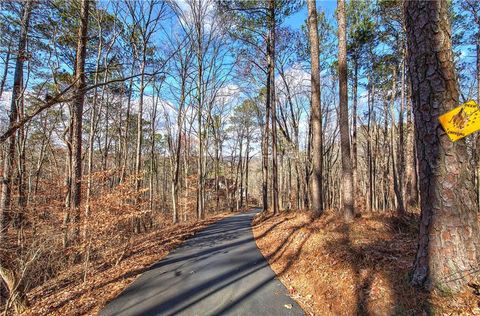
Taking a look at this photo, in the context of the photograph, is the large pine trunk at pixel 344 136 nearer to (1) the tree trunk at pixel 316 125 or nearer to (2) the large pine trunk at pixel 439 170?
(1) the tree trunk at pixel 316 125

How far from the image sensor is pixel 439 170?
2.60 meters

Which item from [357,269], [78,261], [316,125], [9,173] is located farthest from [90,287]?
[316,125]

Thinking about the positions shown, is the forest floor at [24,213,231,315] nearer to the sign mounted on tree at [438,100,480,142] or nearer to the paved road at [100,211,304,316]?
the paved road at [100,211,304,316]

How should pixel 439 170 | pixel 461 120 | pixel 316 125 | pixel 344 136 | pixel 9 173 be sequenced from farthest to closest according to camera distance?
1. pixel 316 125
2. pixel 9 173
3. pixel 344 136
4. pixel 439 170
5. pixel 461 120

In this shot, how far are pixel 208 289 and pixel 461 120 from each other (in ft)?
14.2

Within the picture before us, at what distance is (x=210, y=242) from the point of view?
8328 mm

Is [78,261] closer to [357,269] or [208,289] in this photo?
[208,289]

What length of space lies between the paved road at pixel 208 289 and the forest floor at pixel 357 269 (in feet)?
1.19

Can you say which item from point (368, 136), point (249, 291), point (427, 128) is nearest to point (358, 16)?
point (368, 136)

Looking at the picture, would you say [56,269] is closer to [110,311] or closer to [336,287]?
[110,311]

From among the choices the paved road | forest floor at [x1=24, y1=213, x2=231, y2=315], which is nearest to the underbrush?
forest floor at [x1=24, y1=213, x2=231, y2=315]

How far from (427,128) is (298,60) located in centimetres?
1318

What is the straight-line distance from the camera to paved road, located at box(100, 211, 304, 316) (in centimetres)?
377

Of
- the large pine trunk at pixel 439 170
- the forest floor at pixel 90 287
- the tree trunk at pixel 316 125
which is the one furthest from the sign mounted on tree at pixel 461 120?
the tree trunk at pixel 316 125
